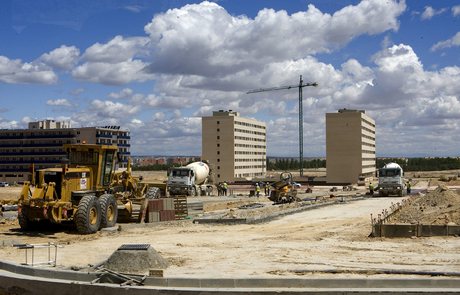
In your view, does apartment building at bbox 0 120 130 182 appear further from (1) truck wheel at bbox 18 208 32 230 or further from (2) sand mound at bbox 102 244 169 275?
(2) sand mound at bbox 102 244 169 275

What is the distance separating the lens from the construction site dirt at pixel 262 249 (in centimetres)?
1242

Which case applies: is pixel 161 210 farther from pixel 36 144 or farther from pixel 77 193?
pixel 36 144

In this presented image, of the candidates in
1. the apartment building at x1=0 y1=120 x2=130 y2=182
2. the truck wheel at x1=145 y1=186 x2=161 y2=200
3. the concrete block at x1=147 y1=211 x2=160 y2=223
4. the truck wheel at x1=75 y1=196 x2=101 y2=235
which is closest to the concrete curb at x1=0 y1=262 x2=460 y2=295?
the truck wheel at x1=75 y1=196 x2=101 y2=235

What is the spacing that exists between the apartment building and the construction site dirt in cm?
9338

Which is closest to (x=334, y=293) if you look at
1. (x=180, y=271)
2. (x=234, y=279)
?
(x=234, y=279)

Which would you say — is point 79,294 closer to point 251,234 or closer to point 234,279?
point 234,279

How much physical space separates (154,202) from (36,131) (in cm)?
10153

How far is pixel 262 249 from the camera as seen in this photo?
15.8 meters

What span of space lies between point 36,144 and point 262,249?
362ft

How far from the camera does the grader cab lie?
1905 cm

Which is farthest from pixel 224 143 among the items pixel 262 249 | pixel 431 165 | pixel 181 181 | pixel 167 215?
pixel 262 249

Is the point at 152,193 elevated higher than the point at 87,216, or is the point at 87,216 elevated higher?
the point at 152,193

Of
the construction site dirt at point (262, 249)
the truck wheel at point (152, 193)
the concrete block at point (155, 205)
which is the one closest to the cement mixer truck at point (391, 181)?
the construction site dirt at point (262, 249)

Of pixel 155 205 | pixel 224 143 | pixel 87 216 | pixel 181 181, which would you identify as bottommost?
pixel 87 216
